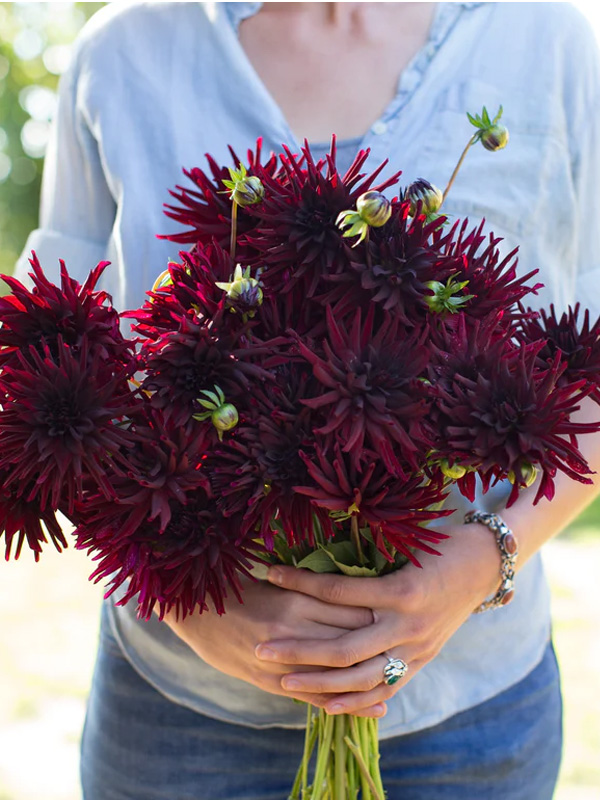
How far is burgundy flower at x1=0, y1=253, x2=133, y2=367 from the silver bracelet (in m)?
0.36

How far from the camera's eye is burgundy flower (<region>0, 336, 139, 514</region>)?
46 centimetres

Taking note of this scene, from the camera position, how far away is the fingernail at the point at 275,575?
0.62 meters

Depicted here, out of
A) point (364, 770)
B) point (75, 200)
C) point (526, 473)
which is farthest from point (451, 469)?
point (75, 200)

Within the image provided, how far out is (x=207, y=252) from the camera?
0.53 metres

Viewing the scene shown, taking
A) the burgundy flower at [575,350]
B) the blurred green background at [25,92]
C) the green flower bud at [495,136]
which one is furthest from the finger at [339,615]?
the blurred green background at [25,92]

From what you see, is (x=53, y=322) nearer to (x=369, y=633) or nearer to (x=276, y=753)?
(x=369, y=633)

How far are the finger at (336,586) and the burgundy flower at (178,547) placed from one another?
94 millimetres

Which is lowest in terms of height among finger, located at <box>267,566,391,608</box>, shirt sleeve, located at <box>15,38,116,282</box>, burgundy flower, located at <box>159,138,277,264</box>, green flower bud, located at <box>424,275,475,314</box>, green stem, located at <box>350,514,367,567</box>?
finger, located at <box>267,566,391,608</box>

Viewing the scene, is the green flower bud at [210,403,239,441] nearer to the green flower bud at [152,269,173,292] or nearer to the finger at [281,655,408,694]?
the green flower bud at [152,269,173,292]

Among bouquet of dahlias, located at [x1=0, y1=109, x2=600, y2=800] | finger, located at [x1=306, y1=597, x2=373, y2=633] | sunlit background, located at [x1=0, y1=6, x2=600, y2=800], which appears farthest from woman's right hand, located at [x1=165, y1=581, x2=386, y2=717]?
sunlit background, located at [x1=0, y1=6, x2=600, y2=800]

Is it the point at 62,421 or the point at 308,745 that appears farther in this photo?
the point at 308,745

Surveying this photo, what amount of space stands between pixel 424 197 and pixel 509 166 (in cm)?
34

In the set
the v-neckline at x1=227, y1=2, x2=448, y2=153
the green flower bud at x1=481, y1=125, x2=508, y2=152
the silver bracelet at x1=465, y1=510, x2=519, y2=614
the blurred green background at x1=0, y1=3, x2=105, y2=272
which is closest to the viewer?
the green flower bud at x1=481, y1=125, x2=508, y2=152

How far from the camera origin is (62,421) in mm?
464
